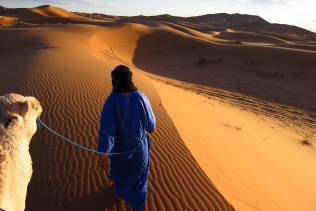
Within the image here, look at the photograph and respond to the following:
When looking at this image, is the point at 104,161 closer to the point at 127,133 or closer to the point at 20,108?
the point at 127,133

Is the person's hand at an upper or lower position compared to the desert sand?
upper

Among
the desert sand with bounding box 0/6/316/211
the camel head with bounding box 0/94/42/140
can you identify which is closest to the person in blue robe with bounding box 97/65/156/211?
the desert sand with bounding box 0/6/316/211

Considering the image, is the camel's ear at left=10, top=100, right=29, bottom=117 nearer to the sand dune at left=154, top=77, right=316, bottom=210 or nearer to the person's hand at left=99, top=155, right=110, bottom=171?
the person's hand at left=99, top=155, right=110, bottom=171

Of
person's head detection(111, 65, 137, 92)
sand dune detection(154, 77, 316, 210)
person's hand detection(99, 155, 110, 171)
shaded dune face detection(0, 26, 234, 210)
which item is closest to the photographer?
person's head detection(111, 65, 137, 92)

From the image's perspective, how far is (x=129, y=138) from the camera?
444cm

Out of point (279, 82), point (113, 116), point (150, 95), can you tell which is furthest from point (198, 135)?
point (279, 82)

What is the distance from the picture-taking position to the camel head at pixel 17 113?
2.43 m

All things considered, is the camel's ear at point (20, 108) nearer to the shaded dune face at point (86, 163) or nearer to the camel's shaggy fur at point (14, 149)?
the camel's shaggy fur at point (14, 149)

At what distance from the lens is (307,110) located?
55.2 ft

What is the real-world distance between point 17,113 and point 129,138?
202cm

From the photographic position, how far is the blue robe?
429cm

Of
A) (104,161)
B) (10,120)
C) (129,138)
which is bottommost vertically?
(104,161)

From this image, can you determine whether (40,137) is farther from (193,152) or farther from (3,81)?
(3,81)

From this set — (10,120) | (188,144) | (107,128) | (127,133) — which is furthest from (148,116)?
(188,144)
